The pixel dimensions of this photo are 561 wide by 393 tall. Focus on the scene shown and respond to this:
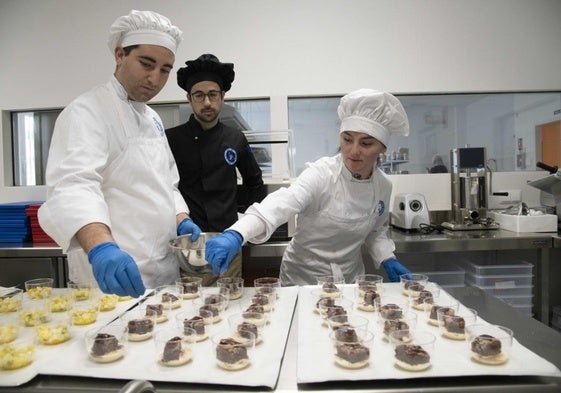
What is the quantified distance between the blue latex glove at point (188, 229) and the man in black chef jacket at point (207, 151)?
498 millimetres

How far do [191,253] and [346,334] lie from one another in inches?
29.2

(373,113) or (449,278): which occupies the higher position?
(373,113)

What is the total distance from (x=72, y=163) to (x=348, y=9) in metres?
2.72

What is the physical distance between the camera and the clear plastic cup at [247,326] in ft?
3.56

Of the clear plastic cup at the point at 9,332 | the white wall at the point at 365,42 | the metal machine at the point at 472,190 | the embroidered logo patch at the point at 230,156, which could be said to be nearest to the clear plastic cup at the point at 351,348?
the clear plastic cup at the point at 9,332

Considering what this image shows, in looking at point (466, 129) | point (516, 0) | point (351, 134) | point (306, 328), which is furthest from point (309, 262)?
point (516, 0)

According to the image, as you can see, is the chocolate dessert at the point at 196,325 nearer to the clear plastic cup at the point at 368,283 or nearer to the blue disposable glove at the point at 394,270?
the clear plastic cup at the point at 368,283

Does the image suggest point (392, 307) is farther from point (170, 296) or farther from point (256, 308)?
point (170, 296)

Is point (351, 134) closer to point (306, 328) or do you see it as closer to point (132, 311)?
point (306, 328)

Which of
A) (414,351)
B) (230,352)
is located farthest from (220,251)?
(414,351)

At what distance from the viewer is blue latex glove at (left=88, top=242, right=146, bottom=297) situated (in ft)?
3.84

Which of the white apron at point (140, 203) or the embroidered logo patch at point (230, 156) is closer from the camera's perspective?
the white apron at point (140, 203)

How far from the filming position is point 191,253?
155cm

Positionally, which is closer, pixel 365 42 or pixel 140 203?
pixel 140 203
